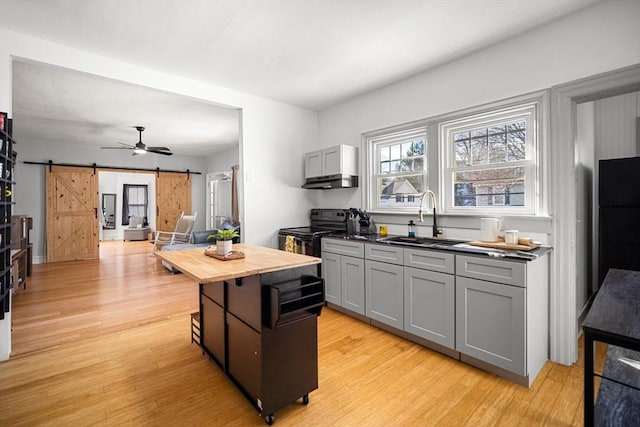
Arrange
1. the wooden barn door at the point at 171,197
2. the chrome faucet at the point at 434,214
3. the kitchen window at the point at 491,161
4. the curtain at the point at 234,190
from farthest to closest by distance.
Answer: the wooden barn door at the point at 171,197
the curtain at the point at 234,190
the chrome faucet at the point at 434,214
the kitchen window at the point at 491,161

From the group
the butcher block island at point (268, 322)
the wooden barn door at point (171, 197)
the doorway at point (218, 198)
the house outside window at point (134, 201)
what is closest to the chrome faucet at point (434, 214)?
the butcher block island at point (268, 322)

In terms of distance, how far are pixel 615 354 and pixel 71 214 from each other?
8.90 m

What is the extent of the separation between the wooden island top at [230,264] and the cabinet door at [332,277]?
124cm

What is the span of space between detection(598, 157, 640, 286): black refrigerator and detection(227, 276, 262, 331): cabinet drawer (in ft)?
11.6

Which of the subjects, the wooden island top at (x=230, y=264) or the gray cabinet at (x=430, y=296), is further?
the gray cabinet at (x=430, y=296)

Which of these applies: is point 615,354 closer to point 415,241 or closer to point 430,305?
point 430,305

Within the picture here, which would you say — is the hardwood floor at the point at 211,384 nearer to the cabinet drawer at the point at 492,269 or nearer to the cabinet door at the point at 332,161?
the cabinet drawer at the point at 492,269

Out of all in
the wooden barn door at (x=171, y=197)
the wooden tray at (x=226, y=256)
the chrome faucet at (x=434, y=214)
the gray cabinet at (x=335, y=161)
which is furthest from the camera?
the wooden barn door at (x=171, y=197)

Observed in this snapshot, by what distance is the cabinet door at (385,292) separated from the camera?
2.69 meters

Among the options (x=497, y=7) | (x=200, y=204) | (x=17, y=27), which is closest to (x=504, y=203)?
(x=497, y=7)

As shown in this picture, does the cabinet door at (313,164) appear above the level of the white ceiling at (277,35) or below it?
below

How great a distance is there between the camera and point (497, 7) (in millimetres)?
2174

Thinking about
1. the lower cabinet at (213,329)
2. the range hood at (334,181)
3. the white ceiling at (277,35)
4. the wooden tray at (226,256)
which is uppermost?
the white ceiling at (277,35)

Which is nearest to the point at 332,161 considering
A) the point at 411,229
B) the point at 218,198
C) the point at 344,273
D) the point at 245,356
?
the point at 411,229
